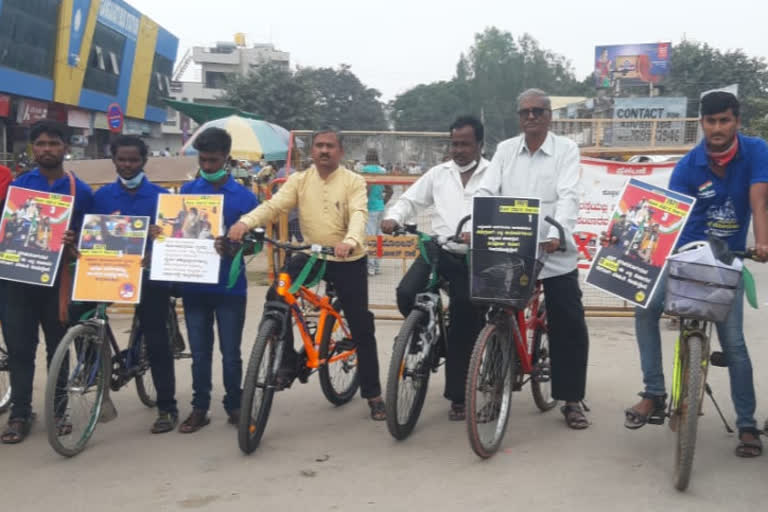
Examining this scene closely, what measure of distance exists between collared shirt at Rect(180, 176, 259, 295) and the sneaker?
812 millimetres

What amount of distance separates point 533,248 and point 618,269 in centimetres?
47

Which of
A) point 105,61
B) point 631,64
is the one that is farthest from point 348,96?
point 105,61

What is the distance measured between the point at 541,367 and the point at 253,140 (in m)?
9.42

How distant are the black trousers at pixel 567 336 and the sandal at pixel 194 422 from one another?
2210 mm

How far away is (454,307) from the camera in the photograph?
205 inches

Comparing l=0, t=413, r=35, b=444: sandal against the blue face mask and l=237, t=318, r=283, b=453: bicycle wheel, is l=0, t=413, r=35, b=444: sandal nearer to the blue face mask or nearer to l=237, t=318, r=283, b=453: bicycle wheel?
l=237, t=318, r=283, b=453: bicycle wheel

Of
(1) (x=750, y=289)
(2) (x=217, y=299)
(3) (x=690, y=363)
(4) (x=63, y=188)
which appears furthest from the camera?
(2) (x=217, y=299)

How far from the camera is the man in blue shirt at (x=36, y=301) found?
4820mm

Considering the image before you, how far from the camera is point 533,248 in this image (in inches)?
172

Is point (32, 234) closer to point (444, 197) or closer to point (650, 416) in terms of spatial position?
point (444, 197)

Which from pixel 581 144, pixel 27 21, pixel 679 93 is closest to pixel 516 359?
pixel 581 144

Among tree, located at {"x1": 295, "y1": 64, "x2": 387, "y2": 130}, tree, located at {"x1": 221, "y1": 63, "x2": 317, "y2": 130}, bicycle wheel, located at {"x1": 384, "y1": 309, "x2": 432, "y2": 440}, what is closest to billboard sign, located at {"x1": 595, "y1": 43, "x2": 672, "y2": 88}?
tree, located at {"x1": 221, "y1": 63, "x2": 317, "y2": 130}

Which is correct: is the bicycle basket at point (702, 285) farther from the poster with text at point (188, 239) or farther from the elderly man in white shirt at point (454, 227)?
the poster with text at point (188, 239)

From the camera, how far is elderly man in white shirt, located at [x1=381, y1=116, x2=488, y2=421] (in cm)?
512
